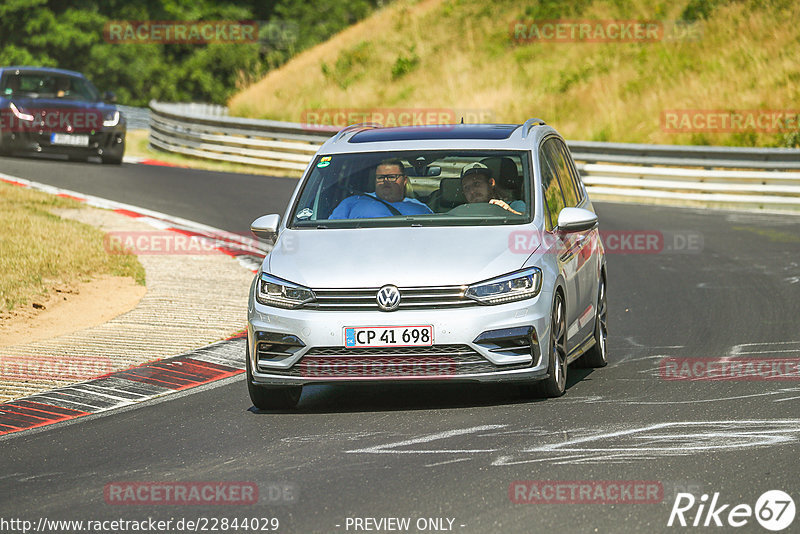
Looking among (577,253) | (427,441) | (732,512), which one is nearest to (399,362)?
(427,441)

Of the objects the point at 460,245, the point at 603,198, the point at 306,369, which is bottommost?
the point at 603,198

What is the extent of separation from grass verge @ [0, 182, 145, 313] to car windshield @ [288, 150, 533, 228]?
14.4 ft

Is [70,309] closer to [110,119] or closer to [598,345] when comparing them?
[598,345]

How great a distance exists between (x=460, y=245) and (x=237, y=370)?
261 cm

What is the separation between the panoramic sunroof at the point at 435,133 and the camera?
9.50 metres

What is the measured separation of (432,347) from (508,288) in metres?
0.57

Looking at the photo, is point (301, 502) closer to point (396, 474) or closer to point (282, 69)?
point (396, 474)

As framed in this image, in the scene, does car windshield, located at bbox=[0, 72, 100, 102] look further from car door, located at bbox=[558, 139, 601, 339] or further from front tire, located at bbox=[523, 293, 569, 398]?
front tire, located at bbox=[523, 293, 569, 398]

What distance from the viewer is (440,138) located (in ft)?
31.0

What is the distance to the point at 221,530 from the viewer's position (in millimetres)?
5785

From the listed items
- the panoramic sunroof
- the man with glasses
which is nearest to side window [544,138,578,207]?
the panoramic sunroof

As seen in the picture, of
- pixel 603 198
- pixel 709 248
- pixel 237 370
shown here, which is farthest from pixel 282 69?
pixel 237 370

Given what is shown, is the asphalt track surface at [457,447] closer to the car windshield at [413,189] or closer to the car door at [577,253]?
the car door at [577,253]

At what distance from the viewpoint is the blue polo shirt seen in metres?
8.98
